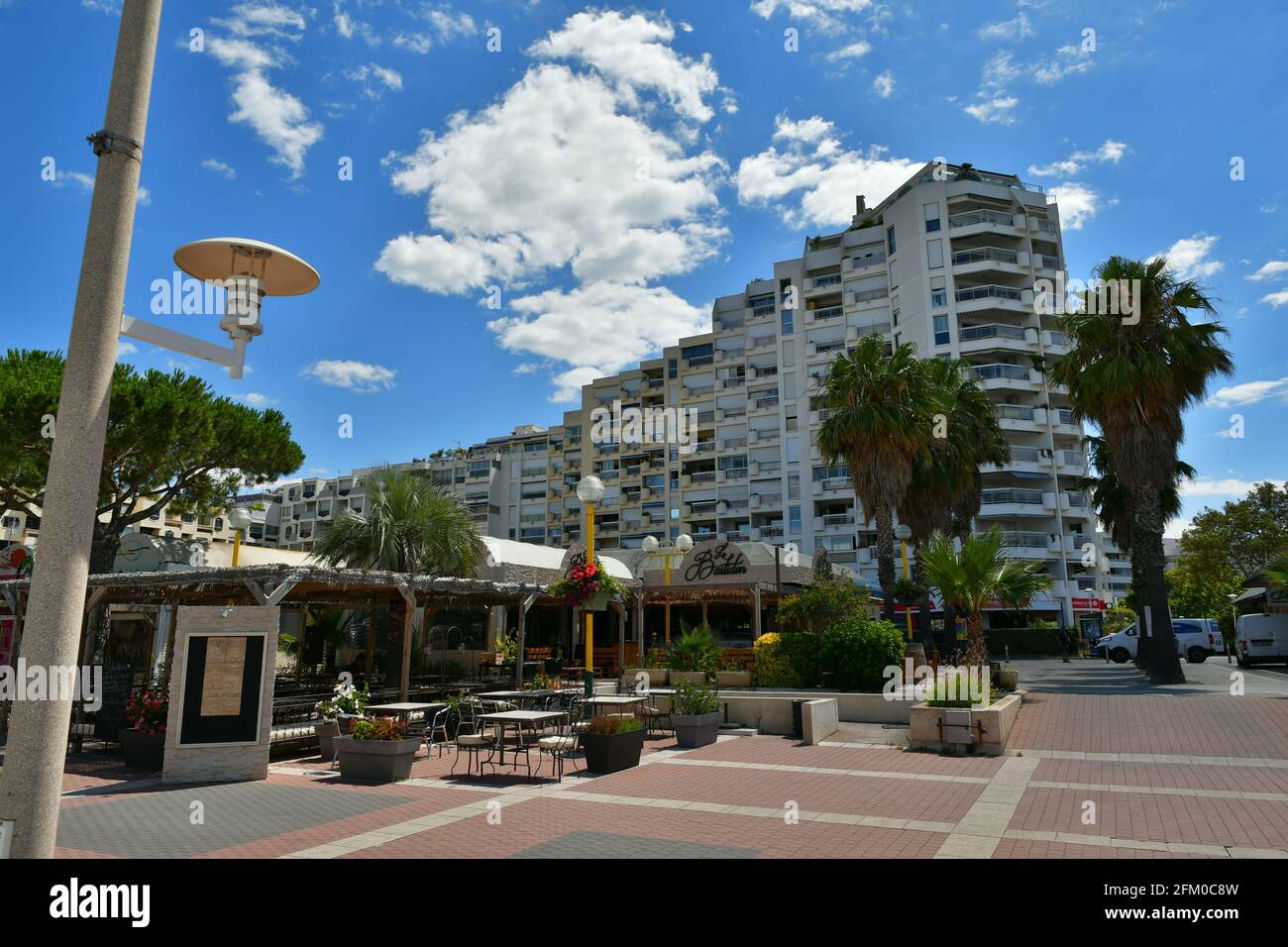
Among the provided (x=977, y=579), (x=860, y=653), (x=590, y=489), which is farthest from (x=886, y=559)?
(x=590, y=489)

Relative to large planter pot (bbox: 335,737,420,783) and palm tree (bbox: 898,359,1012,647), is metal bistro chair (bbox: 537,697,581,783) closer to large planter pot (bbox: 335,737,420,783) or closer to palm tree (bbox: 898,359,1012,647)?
large planter pot (bbox: 335,737,420,783)

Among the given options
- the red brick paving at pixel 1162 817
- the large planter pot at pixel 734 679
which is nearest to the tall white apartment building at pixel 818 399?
the large planter pot at pixel 734 679

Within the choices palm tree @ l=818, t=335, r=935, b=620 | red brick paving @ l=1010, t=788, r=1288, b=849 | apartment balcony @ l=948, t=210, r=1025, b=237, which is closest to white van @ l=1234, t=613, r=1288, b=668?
palm tree @ l=818, t=335, r=935, b=620

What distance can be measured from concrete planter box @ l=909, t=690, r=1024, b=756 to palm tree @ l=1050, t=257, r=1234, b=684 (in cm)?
1213

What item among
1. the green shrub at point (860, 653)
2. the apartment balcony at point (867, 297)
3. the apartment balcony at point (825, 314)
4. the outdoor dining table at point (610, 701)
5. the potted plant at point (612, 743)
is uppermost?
the apartment balcony at point (867, 297)

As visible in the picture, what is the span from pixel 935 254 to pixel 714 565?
4289 cm

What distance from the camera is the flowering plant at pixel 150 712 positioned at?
11844mm

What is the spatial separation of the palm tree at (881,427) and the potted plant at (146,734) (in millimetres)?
18833

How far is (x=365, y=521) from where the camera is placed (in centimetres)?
2173

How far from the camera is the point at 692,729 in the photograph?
1413 centimetres

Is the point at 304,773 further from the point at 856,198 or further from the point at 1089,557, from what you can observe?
the point at 856,198

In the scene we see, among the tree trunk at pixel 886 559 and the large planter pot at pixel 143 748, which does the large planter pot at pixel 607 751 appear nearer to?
the large planter pot at pixel 143 748
